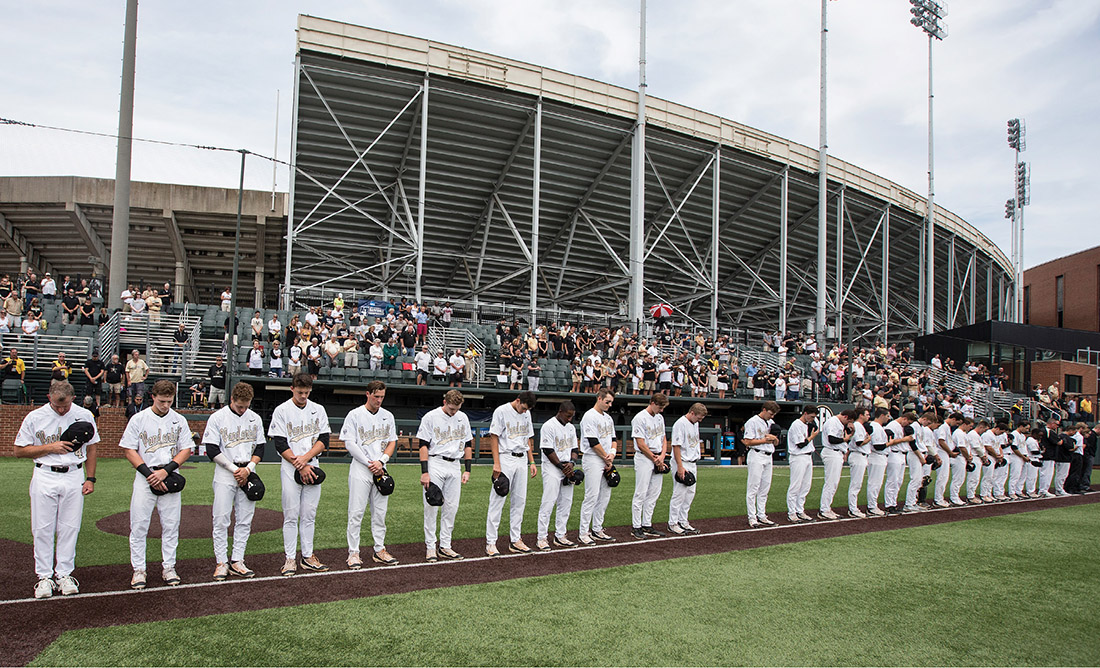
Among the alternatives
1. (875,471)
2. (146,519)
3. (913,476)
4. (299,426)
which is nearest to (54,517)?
(146,519)

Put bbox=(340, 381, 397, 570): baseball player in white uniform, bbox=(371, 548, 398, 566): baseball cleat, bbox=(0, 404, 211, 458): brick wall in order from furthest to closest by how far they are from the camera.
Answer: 1. bbox=(0, 404, 211, 458): brick wall
2. bbox=(371, 548, 398, 566): baseball cleat
3. bbox=(340, 381, 397, 570): baseball player in white uniform

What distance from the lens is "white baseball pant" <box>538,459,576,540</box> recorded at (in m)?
8.77

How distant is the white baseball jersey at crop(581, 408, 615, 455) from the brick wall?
1114 centimetres

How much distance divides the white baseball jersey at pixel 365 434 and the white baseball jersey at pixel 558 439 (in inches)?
76.3

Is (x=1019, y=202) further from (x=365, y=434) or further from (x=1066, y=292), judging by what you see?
(x=365, y=434)

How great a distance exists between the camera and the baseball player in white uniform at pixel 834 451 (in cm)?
1136

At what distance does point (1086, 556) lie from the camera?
899 cm

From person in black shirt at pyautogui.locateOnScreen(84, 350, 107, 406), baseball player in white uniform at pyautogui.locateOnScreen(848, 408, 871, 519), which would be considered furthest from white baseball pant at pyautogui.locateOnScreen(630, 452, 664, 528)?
person in black shirt at pyautogui.locateOnScreen(84, 350, 107, 406)

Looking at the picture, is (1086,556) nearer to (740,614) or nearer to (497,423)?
(740,614)

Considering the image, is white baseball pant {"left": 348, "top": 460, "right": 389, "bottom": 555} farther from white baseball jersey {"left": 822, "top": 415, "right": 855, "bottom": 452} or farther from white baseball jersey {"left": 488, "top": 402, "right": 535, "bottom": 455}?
white baseball jersey {"left": 822, "top": 415, "right": 855, "bottom": 452}

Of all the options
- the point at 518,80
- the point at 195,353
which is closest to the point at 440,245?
the point at 518,80

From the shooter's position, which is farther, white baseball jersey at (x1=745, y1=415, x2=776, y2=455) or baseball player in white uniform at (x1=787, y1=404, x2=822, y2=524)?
baseball player in white uniform at (x1=787, y1=404, x2=822, y2=524)

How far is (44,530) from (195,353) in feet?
51.8

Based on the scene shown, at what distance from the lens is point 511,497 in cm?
841
